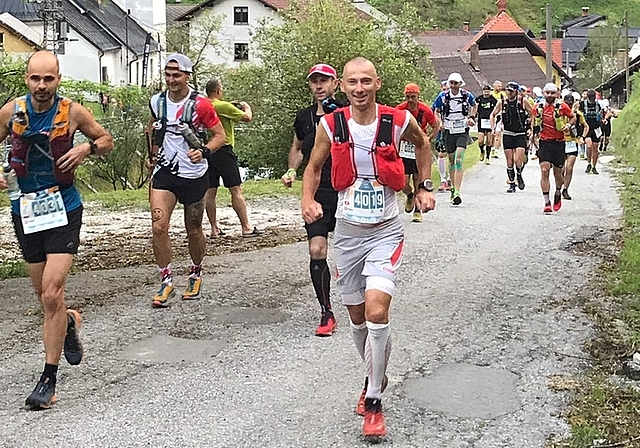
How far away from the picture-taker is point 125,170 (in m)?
25.9

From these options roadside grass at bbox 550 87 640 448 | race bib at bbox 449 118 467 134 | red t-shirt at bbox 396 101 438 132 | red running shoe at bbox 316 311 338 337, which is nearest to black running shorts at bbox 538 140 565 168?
race bib at bbox 449 118 467 134

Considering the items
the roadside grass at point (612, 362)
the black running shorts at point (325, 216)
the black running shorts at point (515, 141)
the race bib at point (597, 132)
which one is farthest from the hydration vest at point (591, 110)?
the black running shorts at point (325, 216)

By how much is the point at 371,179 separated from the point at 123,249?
7742mm

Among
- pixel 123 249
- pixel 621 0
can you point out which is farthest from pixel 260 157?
pixel 621 0

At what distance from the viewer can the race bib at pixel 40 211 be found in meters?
6.38

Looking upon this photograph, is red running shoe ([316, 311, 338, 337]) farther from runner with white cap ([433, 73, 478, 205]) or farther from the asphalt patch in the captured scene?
A: runner with white cap ([433, 73, 478, 205])

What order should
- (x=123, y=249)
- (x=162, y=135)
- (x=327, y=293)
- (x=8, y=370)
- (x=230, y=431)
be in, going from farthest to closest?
1. (x=123, y=249)
2. (x=162, y=135)
3. (x=327, y=293)
4. (x=8, y=370)
5. (x=230, y=431)

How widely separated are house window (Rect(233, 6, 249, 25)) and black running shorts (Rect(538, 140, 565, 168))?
63.1 metres

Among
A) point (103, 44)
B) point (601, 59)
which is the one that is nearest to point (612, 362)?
point (103, 44)

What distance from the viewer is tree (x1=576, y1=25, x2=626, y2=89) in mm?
86688

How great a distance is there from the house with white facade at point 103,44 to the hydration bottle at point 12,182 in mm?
53314

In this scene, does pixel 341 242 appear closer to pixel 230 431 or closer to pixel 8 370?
pixel 230 431

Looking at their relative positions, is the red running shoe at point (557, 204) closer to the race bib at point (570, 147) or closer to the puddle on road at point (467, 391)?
the race bib at point (570, 147)

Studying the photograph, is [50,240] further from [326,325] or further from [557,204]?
[557,204]
